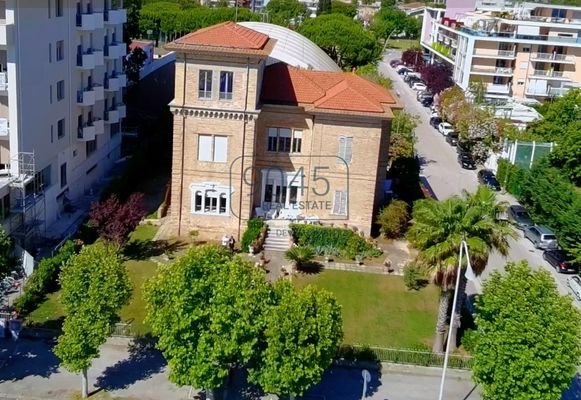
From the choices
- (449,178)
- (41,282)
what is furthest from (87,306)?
(449,178)

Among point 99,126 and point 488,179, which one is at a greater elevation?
point 99,126

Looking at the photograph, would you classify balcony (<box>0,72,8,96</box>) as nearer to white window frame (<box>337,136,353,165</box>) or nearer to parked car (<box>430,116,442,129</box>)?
white window frame (<box>337,136,353,165</box>)

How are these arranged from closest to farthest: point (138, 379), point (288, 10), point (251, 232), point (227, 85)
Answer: point (138, 379), point (227, 85), point (251, 232), point (288, 10)

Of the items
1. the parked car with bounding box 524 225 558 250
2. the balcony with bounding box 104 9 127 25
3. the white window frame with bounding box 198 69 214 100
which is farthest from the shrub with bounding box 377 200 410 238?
the balcony with bounding box 104 9 127 25

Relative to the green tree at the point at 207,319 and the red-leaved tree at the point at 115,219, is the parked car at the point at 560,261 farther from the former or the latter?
the red-leaved tree at the point at 115,219

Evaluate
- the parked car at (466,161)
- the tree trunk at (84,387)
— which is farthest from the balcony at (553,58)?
the tree trunk at (84,387)

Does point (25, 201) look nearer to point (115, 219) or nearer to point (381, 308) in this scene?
point (115, 219)

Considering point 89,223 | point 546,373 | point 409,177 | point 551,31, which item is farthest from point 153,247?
point 551,31
